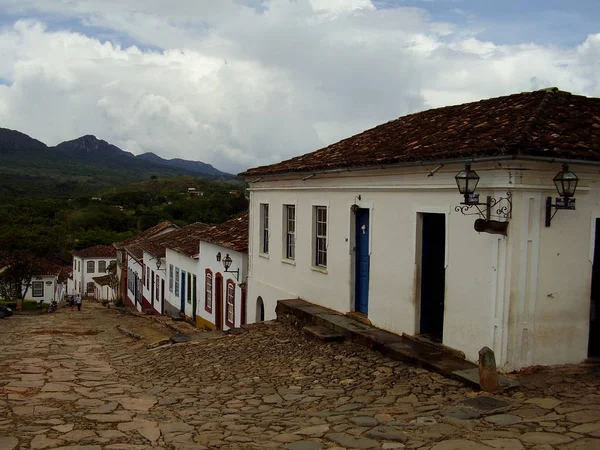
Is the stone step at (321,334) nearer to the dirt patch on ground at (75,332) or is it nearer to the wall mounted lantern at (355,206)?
the wall mounted lantern at (355,206)

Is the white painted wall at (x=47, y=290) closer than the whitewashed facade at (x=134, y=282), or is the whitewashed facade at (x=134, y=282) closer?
the whitewashed facade at (x=134, y=282)

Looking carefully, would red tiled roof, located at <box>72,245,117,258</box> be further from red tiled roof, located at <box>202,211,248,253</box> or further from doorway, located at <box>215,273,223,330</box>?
doorway, located at <box>215,273,223,330</box>

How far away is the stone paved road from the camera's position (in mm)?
5820

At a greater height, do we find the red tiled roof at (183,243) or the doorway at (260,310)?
the red tiled roof at (183,243)

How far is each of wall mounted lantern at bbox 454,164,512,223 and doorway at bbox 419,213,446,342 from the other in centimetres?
162

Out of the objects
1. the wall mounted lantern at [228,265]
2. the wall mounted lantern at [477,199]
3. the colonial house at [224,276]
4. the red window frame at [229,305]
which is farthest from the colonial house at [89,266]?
the wall mounted lantern at [477,199]

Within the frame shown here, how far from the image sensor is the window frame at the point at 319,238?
13.0 metres

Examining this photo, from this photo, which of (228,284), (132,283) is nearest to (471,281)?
(228,284)

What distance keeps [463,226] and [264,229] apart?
850cm

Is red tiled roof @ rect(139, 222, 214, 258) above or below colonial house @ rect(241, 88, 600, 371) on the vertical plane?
below

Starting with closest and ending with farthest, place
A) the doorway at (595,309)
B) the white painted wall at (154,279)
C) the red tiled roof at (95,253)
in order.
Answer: the doorway at (595,309), the white painted wall at (154,279), the red tiled roof at (95,253)

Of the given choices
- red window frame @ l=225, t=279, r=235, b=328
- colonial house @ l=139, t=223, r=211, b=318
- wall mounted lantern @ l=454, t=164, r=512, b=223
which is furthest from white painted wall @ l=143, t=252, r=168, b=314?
wall mounted lantern @ l=454, t=164, r=512, b=223

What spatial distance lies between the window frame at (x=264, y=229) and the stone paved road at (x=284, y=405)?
5465 millimetres

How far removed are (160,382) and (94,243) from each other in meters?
63.6
